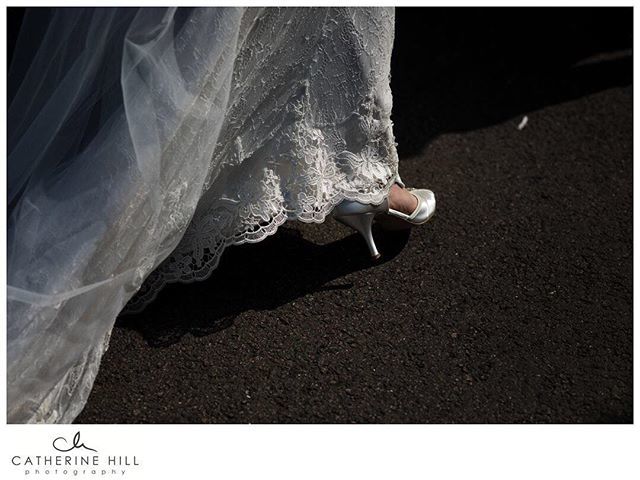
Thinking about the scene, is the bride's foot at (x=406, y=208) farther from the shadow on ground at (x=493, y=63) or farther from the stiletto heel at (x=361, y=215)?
the shadow on ground at (x=493, y=63)

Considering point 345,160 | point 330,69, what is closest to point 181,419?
point 345,160

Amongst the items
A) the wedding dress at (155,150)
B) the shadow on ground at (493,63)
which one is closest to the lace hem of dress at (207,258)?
the wedding dress at (155,150)

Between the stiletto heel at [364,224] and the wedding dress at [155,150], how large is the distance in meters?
0.09

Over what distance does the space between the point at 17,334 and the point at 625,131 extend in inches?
105

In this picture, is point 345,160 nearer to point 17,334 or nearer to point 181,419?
point 181,419

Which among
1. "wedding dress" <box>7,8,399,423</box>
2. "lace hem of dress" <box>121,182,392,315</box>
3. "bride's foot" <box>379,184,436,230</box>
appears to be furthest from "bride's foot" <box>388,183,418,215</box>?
"lace hem of dress" <box>121,182,392,315</box>

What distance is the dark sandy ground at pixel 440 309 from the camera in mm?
2182

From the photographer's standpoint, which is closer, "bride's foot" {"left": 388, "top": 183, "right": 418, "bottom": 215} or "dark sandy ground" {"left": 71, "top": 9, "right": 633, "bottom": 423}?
"dark sandy ground" {"left": 71, "top": 9, "right": 633, "bottom": 423}

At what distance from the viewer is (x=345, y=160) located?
239 cm

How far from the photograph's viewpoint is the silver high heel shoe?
2.45 m

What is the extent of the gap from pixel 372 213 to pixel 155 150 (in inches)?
29.5

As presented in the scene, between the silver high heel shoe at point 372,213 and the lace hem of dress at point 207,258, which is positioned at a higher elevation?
the lace hem of dress at point 207,258

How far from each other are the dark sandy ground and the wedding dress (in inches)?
8.1
